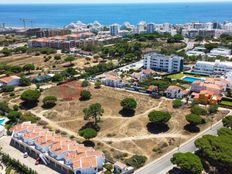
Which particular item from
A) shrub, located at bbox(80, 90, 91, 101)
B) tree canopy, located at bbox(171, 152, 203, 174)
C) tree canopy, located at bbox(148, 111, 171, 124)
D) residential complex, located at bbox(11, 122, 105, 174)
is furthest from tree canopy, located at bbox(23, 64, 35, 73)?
tree canopy, located at bbox(171, 152, 203, 174)

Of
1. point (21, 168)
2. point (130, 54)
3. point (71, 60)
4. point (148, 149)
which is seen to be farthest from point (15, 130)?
point (130, 54)

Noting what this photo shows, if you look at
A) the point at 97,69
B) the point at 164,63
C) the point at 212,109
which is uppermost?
the point at 164,63

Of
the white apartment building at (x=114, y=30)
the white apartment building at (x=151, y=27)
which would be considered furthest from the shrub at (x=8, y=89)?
the white apartment building at (x=151, y=27)

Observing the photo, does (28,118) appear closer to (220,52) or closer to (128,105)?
(128,105)

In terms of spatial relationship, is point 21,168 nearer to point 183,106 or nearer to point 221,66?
point 183,106

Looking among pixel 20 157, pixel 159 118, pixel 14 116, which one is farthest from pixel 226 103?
pixel 14 116

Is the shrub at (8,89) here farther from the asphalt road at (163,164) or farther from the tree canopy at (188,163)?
the tree canopy at (188,163)

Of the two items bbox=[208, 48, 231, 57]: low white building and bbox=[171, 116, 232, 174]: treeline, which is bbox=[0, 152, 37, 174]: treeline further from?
bbox=[208, 48, 231, 57]: low white building
